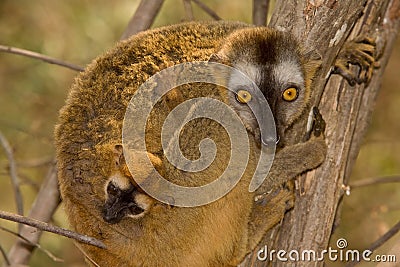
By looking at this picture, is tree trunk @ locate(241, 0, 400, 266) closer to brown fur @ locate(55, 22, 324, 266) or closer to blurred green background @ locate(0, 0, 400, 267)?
brown fur @ locate(55, 22, 324, 266)

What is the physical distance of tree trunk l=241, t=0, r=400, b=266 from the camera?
15.3 feet

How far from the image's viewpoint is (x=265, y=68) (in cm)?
489

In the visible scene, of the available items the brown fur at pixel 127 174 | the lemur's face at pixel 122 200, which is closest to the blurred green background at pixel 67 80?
the brown fur at pixel 127 174

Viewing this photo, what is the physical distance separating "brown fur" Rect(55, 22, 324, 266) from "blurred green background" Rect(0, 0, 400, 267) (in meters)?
2.97

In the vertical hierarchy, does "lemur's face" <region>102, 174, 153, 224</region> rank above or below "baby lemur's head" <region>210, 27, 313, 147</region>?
below

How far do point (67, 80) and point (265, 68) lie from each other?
4048mm

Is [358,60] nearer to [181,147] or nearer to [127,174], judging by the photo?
[181,147]

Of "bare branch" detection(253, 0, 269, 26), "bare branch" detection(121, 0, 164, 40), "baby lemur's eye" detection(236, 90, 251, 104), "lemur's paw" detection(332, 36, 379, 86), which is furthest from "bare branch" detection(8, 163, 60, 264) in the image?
"lemur's paw" detection(332, 36, 379, 86)

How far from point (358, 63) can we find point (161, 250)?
2.07 m

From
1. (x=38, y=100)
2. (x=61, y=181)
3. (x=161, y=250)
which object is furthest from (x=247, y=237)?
(x=38, y=100)

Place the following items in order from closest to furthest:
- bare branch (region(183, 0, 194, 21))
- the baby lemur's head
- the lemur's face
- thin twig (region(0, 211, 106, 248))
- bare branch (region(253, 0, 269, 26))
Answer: thin twig (region(0, 211, 106, 248))
the lemur's face
the baby lemur's head
bare branch (region(183, 0, 194, 21))
bare branch (region(253, 0, 269, 26))

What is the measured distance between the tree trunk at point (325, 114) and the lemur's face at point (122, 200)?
1038mm

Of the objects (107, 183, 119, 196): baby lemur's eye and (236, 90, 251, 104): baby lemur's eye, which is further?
(236, 90, 251, 104): baby lemur's eye

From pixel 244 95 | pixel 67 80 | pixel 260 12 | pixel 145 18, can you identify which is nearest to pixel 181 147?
pixel 244 95
